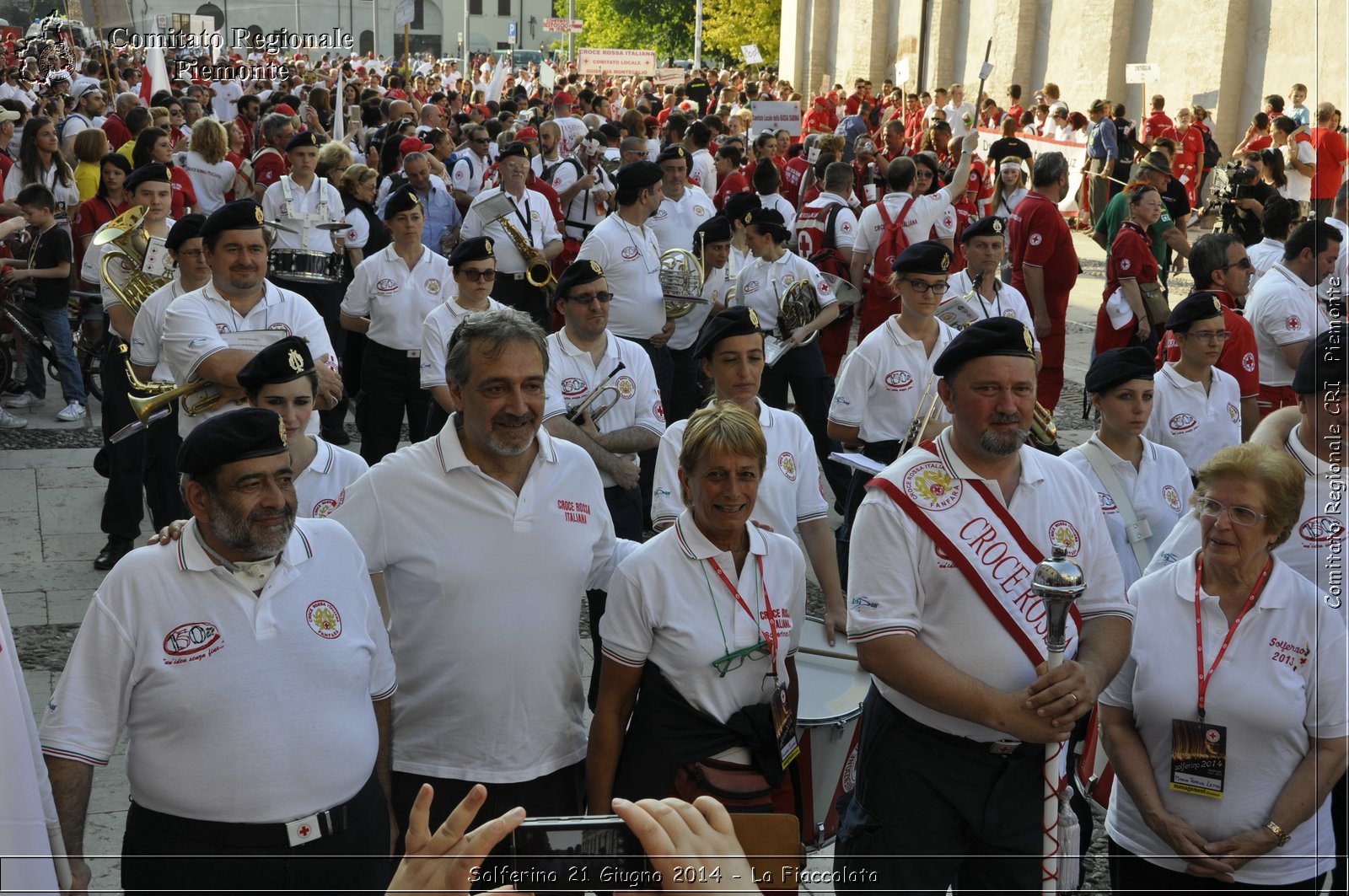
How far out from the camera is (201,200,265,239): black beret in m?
6.52

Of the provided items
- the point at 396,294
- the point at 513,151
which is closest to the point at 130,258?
the point at 396,294

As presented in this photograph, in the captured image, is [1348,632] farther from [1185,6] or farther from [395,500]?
[1185,6]

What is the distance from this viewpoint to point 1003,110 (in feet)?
107

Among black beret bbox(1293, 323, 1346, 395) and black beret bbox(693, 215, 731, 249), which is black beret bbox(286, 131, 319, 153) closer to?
black beret bbox(693, 215, 731, 249)

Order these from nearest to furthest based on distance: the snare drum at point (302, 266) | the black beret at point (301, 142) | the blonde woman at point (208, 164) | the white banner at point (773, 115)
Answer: the snare drum at point (302, 266) < the black beret at point (301, 142) < the blonde woman at point (208, 164) < the white banner at point (773, 115)

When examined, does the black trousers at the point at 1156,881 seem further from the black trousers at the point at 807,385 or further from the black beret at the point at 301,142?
the black beret at the point at 301,142

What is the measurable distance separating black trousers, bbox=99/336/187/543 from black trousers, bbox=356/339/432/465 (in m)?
1.34

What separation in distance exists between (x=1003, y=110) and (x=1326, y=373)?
29.0 m

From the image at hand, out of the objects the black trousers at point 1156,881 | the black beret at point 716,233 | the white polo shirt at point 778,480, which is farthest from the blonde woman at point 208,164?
the black trousers at point 1156,881

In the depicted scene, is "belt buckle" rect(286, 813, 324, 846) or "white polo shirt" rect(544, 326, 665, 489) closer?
"belt buckle" rect(286, 813, 324, 846)

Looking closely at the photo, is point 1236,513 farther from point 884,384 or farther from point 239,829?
point 884,384

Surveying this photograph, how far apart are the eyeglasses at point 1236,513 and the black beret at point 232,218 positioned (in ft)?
15.1

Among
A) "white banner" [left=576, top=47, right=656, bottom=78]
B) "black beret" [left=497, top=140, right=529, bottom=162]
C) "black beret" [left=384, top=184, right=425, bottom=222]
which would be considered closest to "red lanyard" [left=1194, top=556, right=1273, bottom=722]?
"black beret" [left=384, top=184, right=425, bottom=222]

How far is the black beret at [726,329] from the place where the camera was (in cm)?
591
